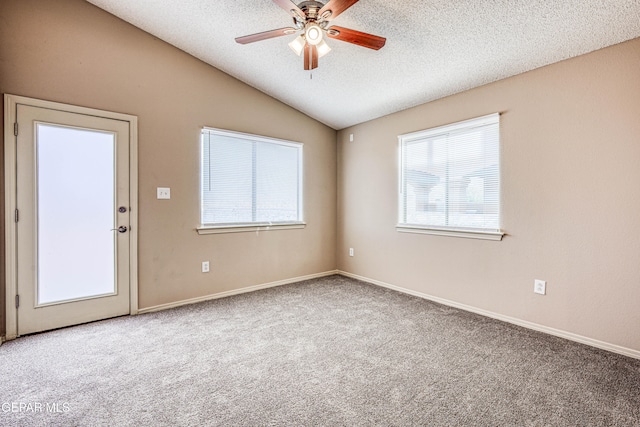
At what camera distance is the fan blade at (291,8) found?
198 centimetres

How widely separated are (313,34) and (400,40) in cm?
98

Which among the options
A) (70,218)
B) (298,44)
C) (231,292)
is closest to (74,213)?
(70,218)

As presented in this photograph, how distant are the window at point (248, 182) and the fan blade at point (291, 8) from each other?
1.98 m

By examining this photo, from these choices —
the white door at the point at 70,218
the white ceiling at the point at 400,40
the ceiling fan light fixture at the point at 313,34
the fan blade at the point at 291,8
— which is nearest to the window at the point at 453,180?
the white ceiling at the point at 400,40

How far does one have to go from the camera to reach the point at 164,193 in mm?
3367

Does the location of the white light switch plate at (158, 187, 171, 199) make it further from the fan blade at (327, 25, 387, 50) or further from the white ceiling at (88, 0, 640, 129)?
the fan blade at (327, 25, 387, 50)

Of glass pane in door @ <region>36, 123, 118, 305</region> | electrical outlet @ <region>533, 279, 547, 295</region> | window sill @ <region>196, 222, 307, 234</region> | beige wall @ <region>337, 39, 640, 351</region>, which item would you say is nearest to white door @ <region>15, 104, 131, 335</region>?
glass pane in door @ <region>36, 123, 118, 305</region>

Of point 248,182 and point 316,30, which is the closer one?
point 316,30

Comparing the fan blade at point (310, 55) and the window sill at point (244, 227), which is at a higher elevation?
the fan blade at point (310, 55)

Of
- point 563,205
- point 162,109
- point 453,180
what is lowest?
point 563,205

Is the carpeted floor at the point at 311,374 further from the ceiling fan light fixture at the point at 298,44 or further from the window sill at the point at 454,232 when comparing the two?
the ceiling fan light fixture at the point at 298,44

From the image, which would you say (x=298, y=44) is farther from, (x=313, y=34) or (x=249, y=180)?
(x=249, y=180)

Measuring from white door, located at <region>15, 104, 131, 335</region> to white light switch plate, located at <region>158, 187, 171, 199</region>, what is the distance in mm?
310

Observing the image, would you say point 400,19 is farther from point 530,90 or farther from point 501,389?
point 501,389
